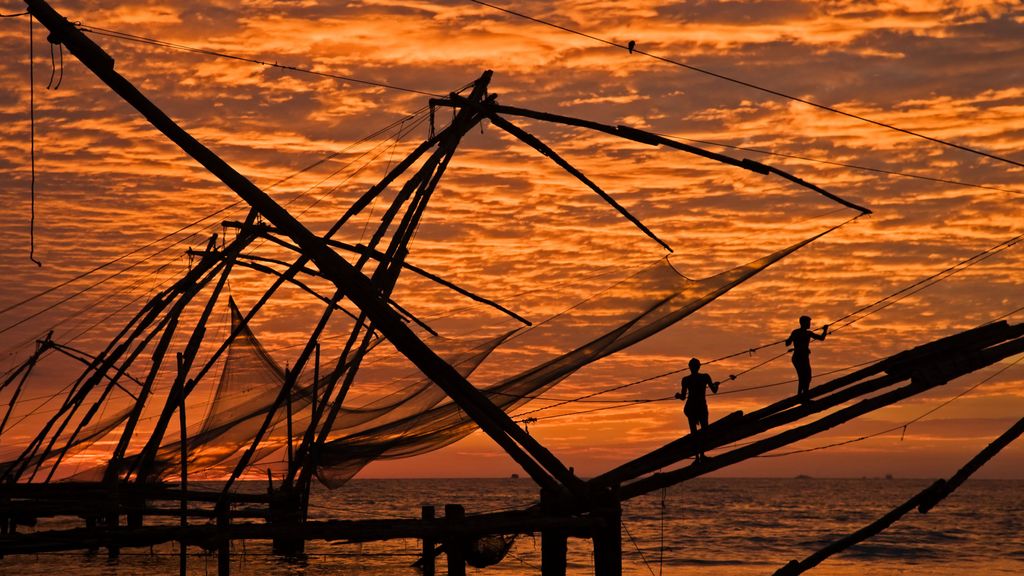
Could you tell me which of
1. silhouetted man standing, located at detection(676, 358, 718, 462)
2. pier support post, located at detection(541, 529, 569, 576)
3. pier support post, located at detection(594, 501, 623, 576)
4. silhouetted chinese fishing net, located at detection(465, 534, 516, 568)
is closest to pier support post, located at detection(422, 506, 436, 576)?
pier support post, located at detection(541, 529, 569, 576)

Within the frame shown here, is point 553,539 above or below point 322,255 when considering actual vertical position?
below

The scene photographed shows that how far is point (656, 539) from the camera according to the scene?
4344cm

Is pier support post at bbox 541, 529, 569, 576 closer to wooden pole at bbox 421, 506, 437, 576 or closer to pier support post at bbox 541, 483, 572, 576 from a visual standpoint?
pier support post at bbox 541, 483, 572, 576

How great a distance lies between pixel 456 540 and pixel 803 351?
13.3 ft

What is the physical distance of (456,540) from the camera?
39.4 ft

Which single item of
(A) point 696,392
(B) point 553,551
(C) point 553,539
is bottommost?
(B) point 553,551

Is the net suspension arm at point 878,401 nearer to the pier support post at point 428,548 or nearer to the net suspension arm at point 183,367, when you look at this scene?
the pier support post at point 428,548

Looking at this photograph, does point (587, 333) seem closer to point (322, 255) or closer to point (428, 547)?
point (428, 547)

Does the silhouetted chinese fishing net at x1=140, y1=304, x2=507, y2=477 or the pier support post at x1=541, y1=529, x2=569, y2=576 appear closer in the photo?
the pier support post at x1=541, y1=529, x2=569, y2=576

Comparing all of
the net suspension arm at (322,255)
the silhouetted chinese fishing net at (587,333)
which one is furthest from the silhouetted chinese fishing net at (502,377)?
the net suspension arm at (322,255)

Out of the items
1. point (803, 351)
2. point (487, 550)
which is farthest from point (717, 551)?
point (803, 351)

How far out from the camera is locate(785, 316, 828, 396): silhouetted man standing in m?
12.0

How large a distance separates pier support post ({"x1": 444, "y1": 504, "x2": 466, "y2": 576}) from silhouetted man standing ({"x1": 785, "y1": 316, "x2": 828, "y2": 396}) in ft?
12.1

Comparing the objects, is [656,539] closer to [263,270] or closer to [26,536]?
[263,270]
